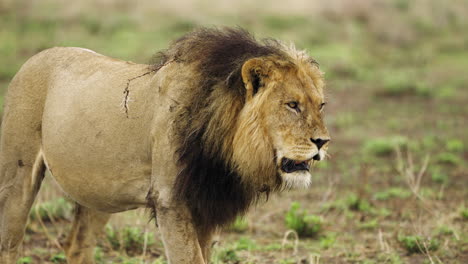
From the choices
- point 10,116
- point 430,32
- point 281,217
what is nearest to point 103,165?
point 10,116

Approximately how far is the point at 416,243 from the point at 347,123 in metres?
6.05

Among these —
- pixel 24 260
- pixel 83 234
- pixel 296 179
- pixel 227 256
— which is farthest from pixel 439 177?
pixel 296 179

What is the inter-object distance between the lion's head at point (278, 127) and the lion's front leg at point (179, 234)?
1.45 feet

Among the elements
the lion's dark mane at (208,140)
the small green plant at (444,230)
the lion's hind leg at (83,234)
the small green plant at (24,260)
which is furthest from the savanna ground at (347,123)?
the lion's dark mane at (208,140)

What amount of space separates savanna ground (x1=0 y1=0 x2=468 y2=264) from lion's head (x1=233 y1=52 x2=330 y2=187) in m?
1.01

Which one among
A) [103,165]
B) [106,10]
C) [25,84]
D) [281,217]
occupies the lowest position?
[281,217]

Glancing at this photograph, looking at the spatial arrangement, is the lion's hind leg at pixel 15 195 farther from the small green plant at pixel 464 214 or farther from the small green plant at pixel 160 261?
the small green plant at pixel 464 214

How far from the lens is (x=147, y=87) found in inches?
171

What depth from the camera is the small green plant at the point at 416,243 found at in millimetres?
5659

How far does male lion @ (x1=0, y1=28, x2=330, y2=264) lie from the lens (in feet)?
12.7

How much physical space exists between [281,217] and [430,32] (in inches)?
537

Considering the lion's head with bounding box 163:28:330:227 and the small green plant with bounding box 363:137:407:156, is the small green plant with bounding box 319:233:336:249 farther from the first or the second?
the small green plant with bounding box 363:137:407:156

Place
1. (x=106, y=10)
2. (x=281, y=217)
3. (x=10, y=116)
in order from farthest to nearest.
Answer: (x=106, y=10) → (x=281, y=217) → (x=10, y=116)

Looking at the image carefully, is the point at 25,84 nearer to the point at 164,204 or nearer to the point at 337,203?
the point at 164,204
